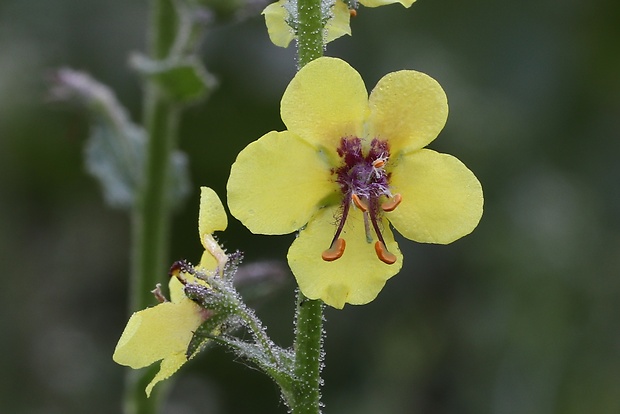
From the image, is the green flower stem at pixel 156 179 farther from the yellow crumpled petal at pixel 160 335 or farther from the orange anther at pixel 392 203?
the orange anther at pixel 392 203

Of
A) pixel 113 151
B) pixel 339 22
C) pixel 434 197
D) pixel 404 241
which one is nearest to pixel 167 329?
pixel 434 197

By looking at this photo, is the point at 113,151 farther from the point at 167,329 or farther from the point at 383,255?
the point at 383,255

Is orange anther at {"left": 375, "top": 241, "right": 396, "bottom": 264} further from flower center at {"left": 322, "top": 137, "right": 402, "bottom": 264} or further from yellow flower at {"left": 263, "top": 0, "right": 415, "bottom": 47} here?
yellow flower at {"left": 263, "top": 0, "right": 415, "bottom": 47}

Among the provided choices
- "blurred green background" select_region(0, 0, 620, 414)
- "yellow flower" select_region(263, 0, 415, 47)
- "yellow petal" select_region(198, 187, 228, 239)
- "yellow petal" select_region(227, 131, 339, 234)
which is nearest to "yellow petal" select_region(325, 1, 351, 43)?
"yellow flower" select_region(263, 0, 415, 47)

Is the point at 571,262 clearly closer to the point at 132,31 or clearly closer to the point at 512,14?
the point at 512,14

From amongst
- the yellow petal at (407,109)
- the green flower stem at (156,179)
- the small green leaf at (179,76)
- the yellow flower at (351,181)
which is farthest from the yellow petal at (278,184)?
the green flower stem at (156,179)

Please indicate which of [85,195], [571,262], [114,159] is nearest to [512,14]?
[571,262]
